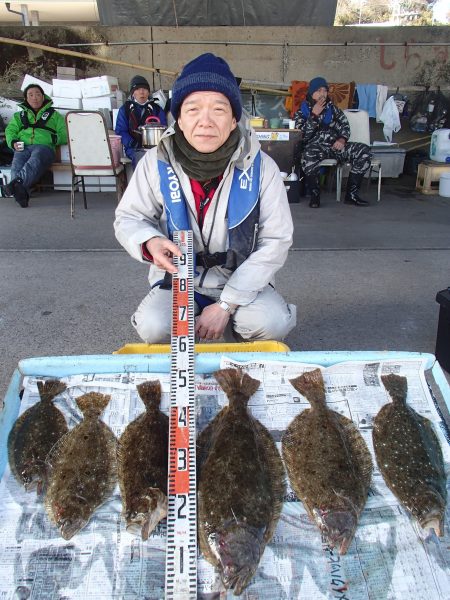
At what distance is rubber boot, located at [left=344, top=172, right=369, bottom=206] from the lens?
7.02 metres

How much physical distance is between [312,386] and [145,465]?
69 centimetres

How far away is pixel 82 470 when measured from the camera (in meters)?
1.57

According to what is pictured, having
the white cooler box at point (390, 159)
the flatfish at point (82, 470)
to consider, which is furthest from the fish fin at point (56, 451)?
the white cooler box at point (390, 159)

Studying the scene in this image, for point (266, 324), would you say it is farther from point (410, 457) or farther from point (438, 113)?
point (438, 113)

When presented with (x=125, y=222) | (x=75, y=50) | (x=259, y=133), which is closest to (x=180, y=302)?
(x=125, y=222)

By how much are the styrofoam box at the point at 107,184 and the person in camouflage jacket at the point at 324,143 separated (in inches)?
119

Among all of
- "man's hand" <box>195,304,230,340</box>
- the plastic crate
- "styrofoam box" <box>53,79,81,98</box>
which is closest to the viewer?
the plastic crate

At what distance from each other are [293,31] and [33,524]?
34.3 ft

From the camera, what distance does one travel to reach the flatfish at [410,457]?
1.46m

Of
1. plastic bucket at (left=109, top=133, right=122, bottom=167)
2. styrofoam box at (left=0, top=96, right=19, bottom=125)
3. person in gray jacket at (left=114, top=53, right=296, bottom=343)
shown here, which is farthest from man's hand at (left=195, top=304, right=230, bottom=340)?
styrofoam box at (left=0, top=96, right=19, bottom=125)

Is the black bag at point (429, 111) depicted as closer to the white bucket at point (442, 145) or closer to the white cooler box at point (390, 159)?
the white cooler box at point (390, 159)

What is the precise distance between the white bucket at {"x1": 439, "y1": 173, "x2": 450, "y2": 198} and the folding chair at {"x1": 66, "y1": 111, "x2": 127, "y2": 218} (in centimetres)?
501

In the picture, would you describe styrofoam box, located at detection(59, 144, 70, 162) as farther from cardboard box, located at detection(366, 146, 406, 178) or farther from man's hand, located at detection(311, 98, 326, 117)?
cardboard box, located at detection(366, 146, 406, 178)

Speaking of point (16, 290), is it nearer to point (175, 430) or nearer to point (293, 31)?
point (175, 430)
